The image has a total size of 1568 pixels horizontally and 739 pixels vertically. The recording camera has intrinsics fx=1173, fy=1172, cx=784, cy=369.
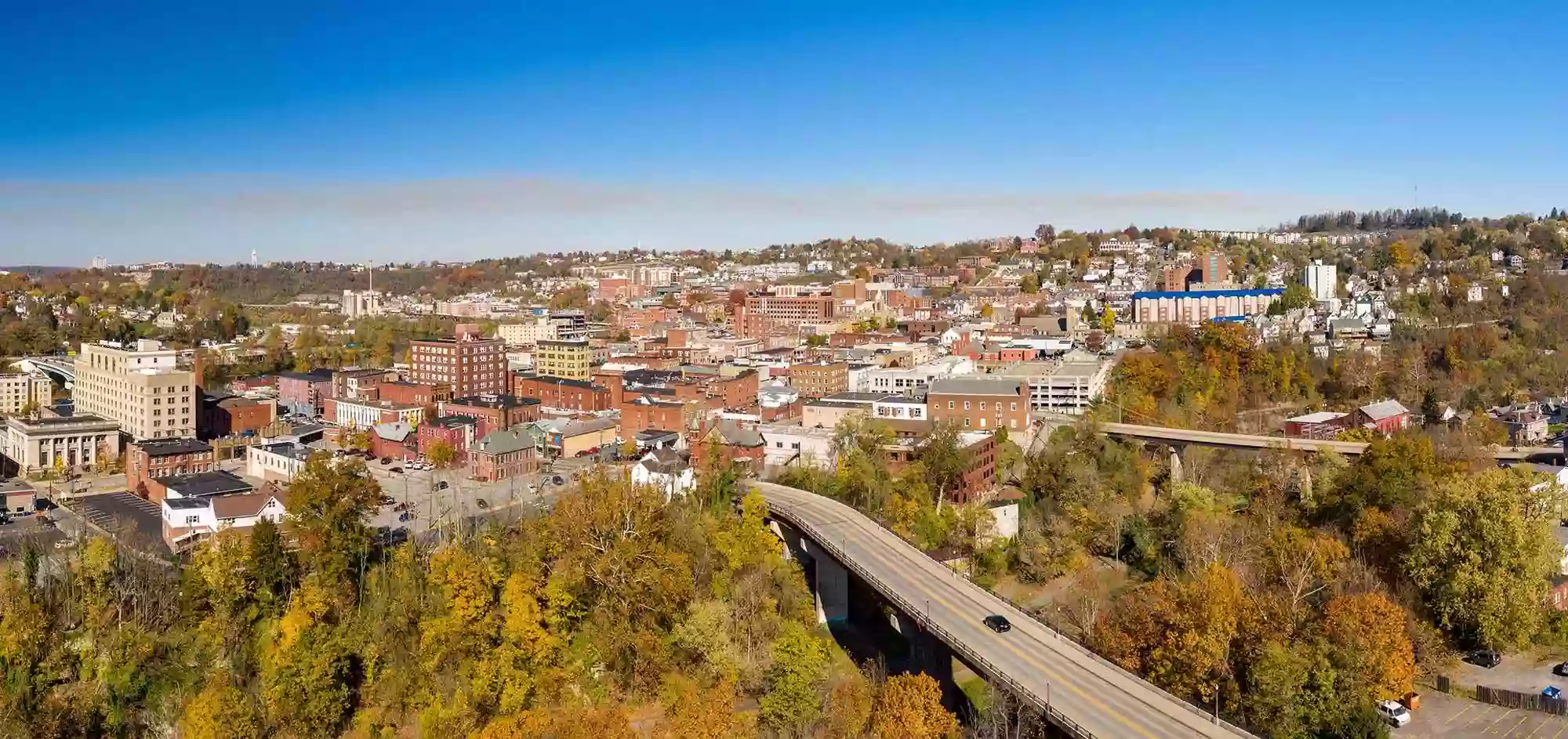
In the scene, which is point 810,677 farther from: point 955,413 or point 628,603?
point 955,413

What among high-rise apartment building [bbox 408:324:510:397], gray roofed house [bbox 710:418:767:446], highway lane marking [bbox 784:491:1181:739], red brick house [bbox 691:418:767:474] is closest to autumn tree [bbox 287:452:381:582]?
highway lane marking [bbox 784:491:1181:739]

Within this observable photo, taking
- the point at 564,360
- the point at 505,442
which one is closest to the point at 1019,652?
the point at 505,442

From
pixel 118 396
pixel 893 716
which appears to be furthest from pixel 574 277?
pixel 893 716

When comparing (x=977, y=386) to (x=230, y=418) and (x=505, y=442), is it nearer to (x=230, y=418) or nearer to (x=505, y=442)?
(x=505, y=442)

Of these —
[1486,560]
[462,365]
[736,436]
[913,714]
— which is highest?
[462,365]

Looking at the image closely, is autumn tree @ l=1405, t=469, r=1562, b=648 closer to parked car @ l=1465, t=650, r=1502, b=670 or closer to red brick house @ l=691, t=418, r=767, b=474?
parked car @ l=1465, t=650, r=1502, b=670
